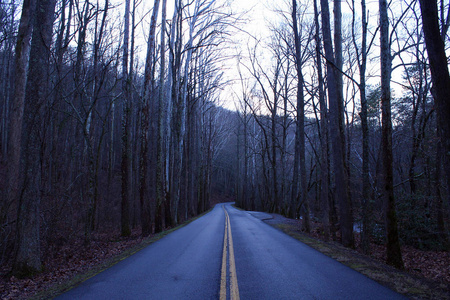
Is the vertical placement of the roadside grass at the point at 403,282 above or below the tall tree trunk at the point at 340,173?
below

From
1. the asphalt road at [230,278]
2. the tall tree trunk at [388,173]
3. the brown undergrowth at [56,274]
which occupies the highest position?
the tall tree trunk at [388,173]

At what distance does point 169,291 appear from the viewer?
17.1 feet

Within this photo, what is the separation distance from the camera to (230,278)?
6.02m

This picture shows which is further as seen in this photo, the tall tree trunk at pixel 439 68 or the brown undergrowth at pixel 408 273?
the tall tree trunk at pixel 439 68

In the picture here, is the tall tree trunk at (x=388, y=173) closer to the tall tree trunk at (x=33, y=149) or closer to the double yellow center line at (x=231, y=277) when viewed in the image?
the double yellow center line at (x=231, y=277)

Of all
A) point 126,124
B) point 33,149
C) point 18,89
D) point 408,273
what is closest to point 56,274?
point 33,149

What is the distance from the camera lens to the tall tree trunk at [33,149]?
7445 mm

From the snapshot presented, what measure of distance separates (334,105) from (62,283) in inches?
446

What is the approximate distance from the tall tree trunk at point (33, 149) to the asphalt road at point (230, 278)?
7.06 ft

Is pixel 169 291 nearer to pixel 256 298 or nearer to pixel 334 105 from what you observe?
pixel 256 298

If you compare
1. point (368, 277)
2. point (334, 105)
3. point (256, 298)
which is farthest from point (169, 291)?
point (334, 105)

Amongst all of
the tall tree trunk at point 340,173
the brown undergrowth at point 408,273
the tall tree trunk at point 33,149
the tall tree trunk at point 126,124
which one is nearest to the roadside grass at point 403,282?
the brown undergrowth at point 408,273

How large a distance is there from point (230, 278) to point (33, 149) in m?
5.95

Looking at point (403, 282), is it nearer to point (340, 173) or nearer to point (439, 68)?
point (439, 68)
